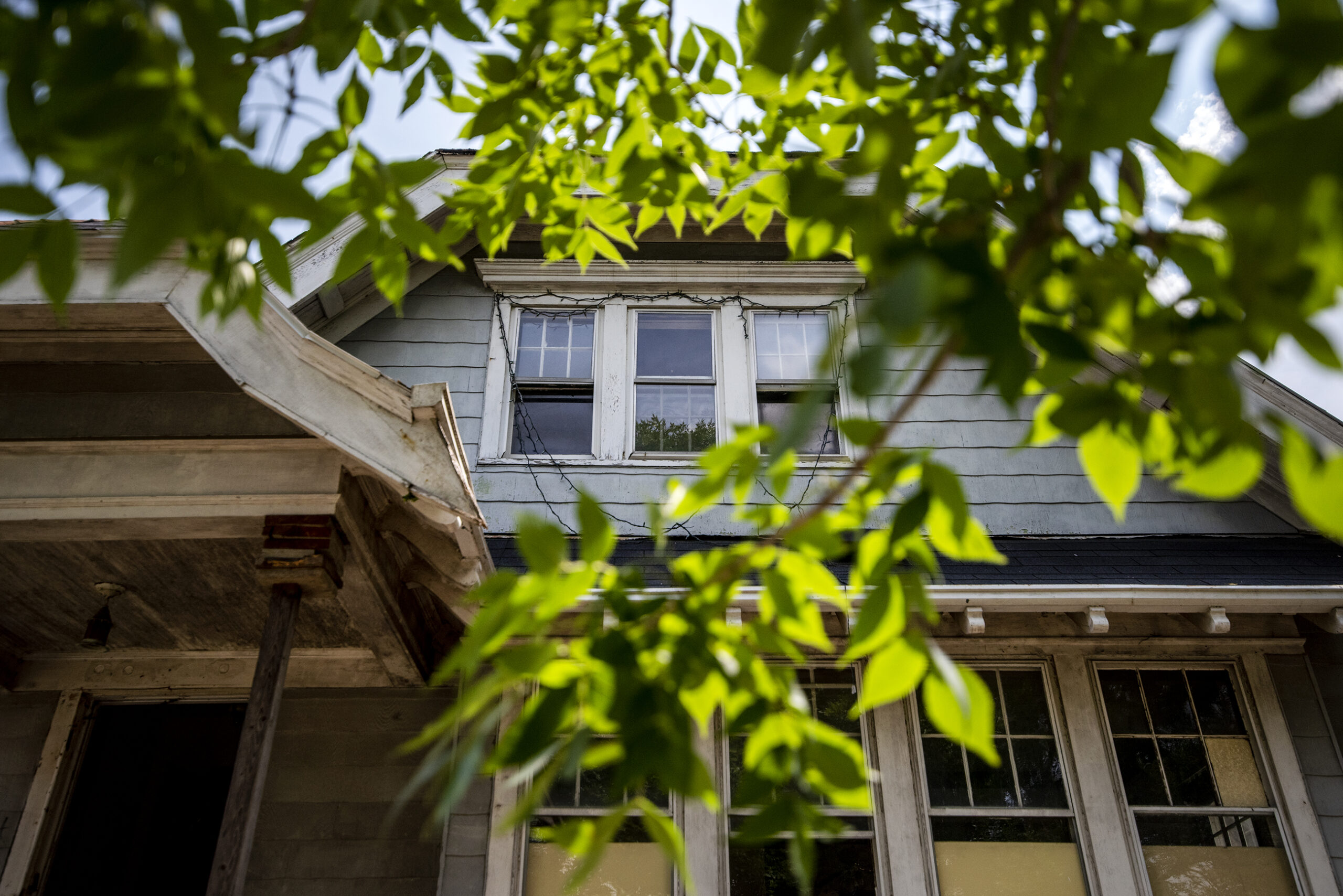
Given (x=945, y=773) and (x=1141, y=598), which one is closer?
(x=1141, y=598)

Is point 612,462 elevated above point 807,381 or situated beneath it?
situated beneath

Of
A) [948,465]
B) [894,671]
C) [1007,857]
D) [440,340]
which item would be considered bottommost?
[894,671]

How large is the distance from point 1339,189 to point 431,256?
5.16ft

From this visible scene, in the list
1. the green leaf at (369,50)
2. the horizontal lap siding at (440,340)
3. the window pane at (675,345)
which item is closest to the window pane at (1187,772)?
the window pane at (675,345)

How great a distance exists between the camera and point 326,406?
10.9ft

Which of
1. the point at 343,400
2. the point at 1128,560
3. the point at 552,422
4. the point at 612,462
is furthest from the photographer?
the point at 552,422

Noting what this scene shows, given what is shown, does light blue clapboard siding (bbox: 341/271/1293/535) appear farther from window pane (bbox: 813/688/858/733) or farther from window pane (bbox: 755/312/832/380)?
window pane (bbox: 813/688/858/733)

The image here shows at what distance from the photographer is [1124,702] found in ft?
15.4

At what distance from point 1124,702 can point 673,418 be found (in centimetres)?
313

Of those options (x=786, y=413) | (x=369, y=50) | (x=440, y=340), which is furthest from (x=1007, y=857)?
(x=440, y=340)

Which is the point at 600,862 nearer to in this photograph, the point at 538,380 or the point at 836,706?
the point at 836,706

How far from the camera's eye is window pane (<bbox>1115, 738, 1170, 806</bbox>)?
14.6 feet

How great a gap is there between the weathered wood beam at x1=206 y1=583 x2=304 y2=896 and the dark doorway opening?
2.06 metres


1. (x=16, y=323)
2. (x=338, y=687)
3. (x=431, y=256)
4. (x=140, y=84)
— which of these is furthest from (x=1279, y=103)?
(x=338, y=687)
